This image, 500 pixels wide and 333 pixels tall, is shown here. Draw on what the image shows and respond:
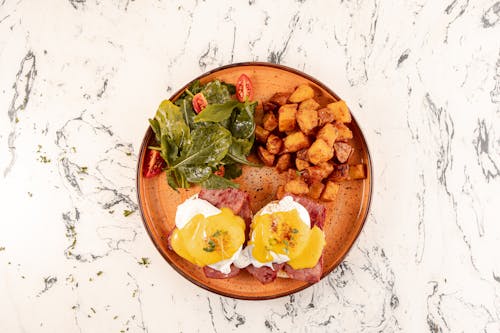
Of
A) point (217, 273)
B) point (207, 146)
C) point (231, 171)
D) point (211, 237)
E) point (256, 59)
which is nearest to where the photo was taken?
point (211, 237)

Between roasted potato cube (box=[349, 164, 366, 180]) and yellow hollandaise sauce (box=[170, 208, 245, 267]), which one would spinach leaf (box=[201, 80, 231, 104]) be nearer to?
yellow hollandaise sauce (box=[170, 208, 245, 267])

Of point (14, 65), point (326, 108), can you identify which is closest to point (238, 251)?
point (326, 108)

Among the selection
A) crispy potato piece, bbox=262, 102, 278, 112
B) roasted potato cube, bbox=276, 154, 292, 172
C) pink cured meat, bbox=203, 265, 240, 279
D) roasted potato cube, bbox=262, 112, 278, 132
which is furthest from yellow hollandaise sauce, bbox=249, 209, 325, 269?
crispy potato piece, bbox=262, 102, 278, 112

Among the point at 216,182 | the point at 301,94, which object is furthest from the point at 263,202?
the point at 301,94

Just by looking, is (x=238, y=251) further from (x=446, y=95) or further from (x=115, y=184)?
(x=446, y=95)

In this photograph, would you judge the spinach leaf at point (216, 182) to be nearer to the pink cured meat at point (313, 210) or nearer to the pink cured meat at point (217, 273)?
the pink cured meat at point (313, 210)

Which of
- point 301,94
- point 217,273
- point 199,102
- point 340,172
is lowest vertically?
point 217,273

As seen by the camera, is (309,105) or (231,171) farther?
(231,171)

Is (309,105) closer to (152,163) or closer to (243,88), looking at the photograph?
(243,88)
